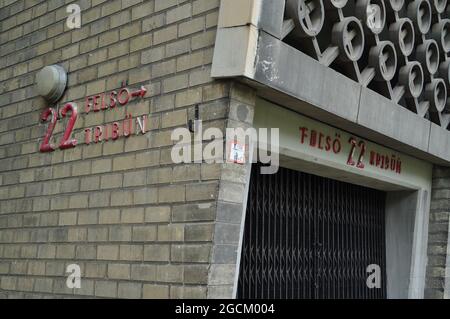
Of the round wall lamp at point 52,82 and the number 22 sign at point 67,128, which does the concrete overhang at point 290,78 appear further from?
the round wall lamp at point 52,82

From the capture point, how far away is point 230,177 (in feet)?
15.9

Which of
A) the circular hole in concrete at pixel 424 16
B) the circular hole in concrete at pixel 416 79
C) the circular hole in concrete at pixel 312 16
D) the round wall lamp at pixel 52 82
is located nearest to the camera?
the circular hole in concrete at pixel 312 16

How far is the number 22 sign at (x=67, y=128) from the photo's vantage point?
628cm

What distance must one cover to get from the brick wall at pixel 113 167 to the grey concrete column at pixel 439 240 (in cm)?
446

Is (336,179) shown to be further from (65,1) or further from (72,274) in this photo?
(65,1)

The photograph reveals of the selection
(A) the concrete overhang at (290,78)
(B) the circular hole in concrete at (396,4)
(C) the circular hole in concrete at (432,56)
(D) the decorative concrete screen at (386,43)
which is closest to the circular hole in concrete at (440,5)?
(D) the decorative concrete screen at (386,43)

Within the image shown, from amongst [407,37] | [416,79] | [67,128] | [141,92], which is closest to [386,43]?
[407,37]

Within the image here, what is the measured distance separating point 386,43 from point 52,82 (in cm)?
369

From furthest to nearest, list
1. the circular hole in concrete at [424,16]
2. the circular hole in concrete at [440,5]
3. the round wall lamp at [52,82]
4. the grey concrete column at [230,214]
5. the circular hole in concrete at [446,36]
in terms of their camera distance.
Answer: the circular hole in concrete at [446,36] → the circular hole in concrete at [440,5] → the circular hole in concrete at [424,16] → the round wall lamp at [52,82] → the grey concrete column at [230,214]

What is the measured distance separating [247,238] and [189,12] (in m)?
2.28

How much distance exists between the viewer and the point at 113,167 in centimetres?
572

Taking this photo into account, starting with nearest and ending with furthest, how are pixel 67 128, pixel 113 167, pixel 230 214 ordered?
pixel 230 214 → pixel 113 167 → pixel 67 128

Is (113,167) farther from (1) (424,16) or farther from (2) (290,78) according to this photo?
(1) (424,16)

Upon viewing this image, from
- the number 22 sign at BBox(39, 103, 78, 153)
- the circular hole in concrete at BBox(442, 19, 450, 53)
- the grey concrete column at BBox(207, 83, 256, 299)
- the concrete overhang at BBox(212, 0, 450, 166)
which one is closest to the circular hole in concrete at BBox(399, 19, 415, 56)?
the concrete overhang at BBox(212, 0, 450, 166)
